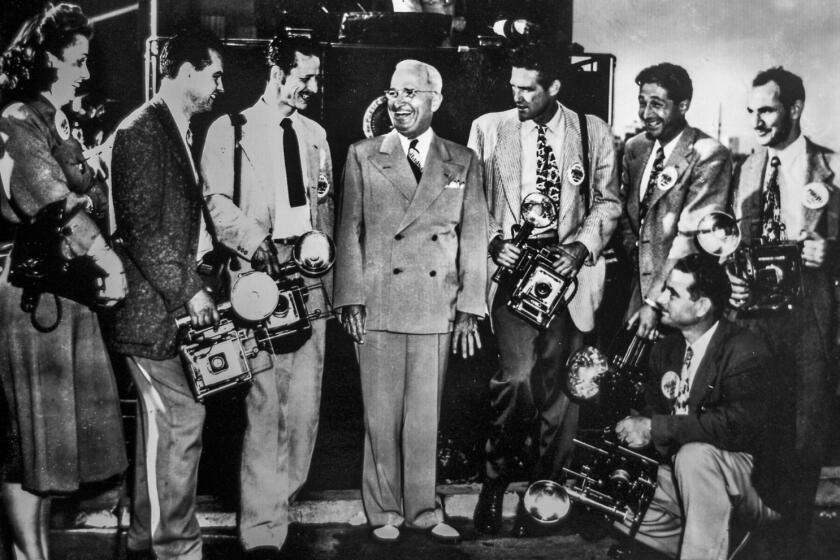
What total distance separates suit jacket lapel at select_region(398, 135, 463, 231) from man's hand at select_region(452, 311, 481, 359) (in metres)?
0.61

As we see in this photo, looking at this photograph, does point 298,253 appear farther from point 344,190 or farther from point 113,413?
point 113,413

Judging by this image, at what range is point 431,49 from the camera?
4.57m

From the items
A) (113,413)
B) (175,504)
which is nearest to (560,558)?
(175,504)

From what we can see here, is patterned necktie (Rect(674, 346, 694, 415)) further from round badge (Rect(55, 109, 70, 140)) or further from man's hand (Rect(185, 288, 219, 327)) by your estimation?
round badge (Rect(55, 109, 70, 140))

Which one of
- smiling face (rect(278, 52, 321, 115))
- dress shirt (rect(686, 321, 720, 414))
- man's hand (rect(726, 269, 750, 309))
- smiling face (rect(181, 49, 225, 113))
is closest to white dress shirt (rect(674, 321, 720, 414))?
dress shirt (rect(686, 321, 720, 414))

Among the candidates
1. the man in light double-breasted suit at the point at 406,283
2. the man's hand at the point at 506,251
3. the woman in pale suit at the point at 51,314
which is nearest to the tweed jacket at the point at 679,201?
the man's hand at the point at 506,251

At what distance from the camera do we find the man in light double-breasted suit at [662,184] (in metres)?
4.66

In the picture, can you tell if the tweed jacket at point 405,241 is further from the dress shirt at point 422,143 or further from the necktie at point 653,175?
the necktie at point 653,175

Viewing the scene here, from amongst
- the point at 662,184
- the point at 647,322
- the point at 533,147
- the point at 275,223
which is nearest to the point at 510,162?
the point at 533,147

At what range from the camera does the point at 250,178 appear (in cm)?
434

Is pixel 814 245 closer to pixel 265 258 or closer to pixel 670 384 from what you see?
pixel 670 384

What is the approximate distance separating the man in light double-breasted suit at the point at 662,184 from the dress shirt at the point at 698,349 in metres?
0.25

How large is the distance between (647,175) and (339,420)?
2250 millimetres

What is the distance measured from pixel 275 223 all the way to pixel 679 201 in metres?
2.28
